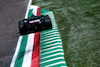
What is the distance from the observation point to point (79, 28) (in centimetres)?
977

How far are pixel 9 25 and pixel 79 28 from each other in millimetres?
6586

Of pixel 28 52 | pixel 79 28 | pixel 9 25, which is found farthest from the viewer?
pixel 9 25

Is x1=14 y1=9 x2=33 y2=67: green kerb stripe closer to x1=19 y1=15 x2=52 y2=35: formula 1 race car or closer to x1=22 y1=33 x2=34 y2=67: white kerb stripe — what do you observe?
x1=22 y1=33 x2=34 y2=67: white kerb stripe

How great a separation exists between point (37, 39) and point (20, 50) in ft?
5.08

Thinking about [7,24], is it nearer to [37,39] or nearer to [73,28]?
[37,39]

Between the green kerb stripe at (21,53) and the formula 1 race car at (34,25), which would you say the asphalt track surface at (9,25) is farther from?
the formula 1 race car at (34,25)

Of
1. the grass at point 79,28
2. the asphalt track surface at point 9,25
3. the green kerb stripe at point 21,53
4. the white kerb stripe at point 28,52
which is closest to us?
the grass at point 79,28

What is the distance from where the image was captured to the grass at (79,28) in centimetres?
709

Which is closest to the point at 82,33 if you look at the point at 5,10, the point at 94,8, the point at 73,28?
the point at 73,28

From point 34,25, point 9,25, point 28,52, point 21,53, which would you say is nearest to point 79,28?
point 34,25

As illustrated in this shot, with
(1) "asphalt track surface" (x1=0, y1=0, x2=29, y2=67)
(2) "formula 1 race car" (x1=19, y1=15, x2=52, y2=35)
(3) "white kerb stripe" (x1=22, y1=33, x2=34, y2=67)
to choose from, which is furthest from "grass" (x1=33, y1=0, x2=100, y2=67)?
(1) "asphalt track surface" (x1=0, y1=0, x2=29, y2=67)

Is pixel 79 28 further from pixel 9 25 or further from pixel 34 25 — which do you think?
pixel 9 25

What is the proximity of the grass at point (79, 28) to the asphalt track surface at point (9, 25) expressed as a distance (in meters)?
2.85

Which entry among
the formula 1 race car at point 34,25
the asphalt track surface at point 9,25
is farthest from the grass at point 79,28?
the asphalt track surface at point 9,25
